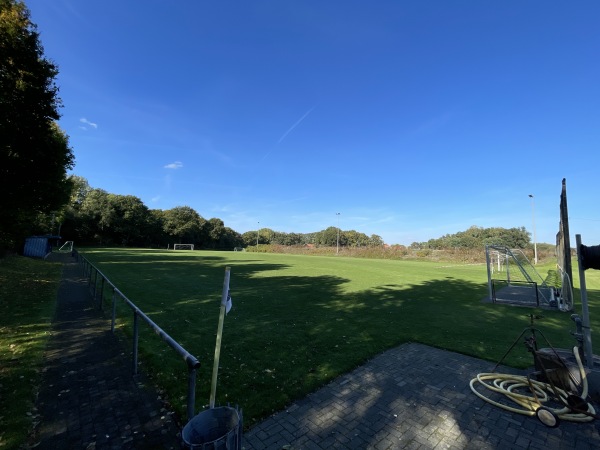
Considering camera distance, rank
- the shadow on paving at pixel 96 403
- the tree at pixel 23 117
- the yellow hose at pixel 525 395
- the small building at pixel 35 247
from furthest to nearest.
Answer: the small building at pixel 35 247 < the tree at pixel 23 117 < the yellow hose at pixel 525 395 < the shadow on paving at pixel 96 403

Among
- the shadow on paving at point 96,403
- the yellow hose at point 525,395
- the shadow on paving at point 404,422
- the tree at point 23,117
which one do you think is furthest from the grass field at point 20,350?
the yellow hose at point 525,395

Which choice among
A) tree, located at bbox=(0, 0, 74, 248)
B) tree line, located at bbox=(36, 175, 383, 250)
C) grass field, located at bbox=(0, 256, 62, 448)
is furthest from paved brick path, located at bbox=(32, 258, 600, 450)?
tree line, located at bbox=(36, 175, 383, 250)

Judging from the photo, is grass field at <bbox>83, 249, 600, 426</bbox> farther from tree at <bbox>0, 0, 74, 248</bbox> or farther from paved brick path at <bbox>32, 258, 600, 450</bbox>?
tree at <bbox>0, 0, 74, 248</bbox>

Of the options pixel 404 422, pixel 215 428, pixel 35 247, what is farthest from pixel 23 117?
pixel 35 247

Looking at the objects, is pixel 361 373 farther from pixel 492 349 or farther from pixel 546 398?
pixel 492 349

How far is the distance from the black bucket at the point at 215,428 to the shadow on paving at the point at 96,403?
826 mm

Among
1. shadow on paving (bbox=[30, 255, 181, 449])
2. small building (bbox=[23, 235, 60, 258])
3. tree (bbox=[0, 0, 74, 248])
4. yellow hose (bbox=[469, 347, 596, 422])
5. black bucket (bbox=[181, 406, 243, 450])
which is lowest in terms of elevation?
shadow on paving (bbox=[30, 255, 181, 449])

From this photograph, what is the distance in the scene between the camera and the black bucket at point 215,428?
2.33 metres

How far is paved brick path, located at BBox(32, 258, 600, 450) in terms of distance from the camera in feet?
10.5

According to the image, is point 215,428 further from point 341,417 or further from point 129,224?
point 129,224

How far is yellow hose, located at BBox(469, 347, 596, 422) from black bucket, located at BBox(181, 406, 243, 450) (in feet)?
11.3

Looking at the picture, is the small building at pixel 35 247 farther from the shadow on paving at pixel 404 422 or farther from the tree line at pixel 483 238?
the tree line at pixel 483 238

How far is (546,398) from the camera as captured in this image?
13.2 ft

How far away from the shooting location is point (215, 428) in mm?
2662
